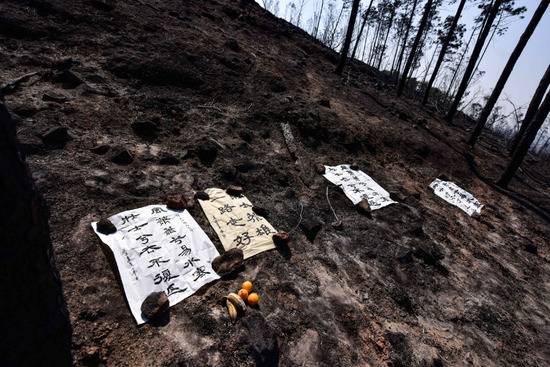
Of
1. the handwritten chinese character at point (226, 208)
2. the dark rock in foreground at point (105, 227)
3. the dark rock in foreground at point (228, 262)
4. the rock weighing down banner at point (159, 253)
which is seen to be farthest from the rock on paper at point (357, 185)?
the dark rock in foreground at point (105, 227)

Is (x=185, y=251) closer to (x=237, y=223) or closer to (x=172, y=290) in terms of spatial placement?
(x=172, y=290)

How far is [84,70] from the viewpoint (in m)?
4.70

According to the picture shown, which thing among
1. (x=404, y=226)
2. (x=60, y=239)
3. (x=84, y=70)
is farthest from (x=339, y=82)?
(x=60, y=239)

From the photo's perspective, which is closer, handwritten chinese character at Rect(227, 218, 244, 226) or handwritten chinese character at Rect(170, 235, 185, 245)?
handwritten chinese character at Rect(170, 235, 185, 245)

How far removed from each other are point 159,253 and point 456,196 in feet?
18.7

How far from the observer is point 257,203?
3877mm

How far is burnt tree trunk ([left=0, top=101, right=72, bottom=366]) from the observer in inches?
48.1

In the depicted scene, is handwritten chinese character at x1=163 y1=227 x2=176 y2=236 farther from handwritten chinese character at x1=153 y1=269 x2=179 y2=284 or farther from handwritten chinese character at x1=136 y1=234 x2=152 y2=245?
handwritten chinese character at x1=153 y1=269 x2=179 y2=284

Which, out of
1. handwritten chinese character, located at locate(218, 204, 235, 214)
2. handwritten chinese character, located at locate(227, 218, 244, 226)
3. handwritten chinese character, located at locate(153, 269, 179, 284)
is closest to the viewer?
handwritten chinese character, located at locate(153, 269, 179, 284)

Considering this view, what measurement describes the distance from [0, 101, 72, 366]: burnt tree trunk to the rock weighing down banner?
85 centimetres

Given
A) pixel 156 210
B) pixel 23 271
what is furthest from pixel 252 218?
pixel 23 271

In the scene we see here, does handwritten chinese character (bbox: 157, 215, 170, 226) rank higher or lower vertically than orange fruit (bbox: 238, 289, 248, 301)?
higher

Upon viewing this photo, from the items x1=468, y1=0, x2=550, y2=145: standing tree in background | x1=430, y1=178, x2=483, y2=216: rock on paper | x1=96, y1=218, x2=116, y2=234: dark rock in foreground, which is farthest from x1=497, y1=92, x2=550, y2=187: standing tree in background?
x1=96, y1=218, x2=116, y2=234: dark rock in foreground

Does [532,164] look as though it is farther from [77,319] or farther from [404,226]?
[77,319]
